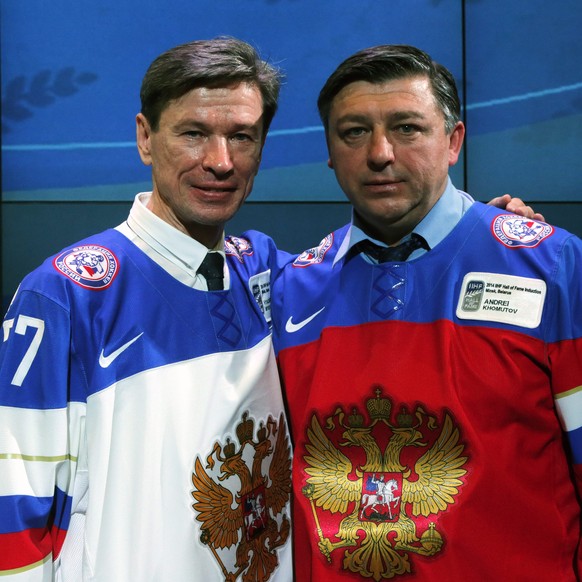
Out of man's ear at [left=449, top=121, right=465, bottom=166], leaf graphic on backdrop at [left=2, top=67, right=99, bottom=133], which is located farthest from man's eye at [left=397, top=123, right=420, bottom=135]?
leaf graphic on backdrop at [left=2, top=67, right=99, bottom=133]

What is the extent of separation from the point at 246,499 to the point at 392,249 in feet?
1.97

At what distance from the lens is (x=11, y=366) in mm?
1446

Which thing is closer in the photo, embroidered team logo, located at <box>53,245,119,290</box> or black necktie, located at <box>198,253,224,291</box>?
embroidered team logo, located at <box>53,245,119,290</box>

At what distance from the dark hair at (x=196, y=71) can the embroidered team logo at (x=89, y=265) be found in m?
0.30

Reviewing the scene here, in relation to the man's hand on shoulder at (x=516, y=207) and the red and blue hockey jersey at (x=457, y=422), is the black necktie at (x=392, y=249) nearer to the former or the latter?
the red and blue hockey jersey at (x=457, y=422)

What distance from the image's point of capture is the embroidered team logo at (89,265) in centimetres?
152

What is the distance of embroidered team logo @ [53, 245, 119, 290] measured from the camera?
1519 mm

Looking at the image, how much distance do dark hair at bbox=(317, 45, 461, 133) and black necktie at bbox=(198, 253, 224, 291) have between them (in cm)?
41

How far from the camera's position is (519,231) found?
1.64 m

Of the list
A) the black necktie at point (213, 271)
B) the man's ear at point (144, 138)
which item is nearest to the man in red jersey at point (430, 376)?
the black necktie at point (213, 271)

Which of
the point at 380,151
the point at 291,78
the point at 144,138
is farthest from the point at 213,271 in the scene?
the point at 291,78

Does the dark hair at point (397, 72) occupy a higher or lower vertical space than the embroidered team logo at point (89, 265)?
higher

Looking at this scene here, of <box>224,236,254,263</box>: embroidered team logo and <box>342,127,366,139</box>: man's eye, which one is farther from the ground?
<box>342,127,366,139</box>: man's eye

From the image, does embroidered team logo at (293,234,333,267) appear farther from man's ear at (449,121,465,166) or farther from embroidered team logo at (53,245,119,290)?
embroidered team logo at (53,245,119,290)
